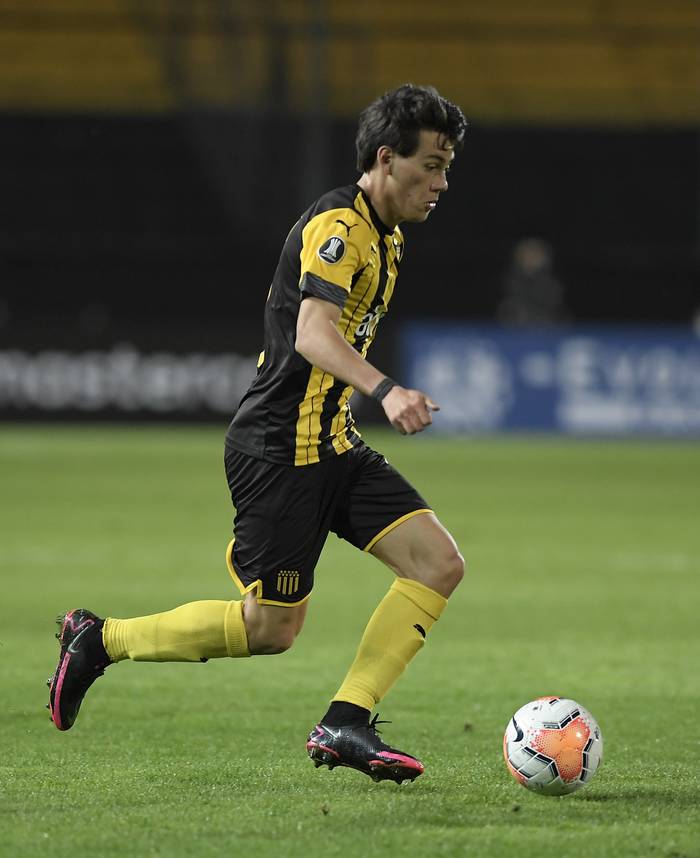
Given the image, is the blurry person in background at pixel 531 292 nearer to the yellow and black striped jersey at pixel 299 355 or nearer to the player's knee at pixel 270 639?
the yellow and black striped jersey at pixel 299 355

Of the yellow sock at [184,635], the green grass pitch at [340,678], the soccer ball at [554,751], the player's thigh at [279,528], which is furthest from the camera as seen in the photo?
the yellow sock at [184,635]

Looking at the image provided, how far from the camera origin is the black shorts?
5.02 metres

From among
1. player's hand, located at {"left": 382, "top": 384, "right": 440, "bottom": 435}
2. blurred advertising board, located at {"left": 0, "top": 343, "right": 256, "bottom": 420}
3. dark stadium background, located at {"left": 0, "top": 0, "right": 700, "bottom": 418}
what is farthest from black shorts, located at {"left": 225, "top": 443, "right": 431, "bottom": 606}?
dark stadium background, located at {"left": 0, "top": 0, "right": 700, "bottom": 418}

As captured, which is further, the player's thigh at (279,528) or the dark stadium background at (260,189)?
the dark stadium background at (260,189)

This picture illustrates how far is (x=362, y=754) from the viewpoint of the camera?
4.86m

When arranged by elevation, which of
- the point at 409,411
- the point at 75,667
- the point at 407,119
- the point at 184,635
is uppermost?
the point at 407,119

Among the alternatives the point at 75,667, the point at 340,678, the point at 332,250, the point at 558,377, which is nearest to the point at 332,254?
the point at 332,250

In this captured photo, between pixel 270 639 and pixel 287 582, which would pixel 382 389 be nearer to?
pixel 287 582

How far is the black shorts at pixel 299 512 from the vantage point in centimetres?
502

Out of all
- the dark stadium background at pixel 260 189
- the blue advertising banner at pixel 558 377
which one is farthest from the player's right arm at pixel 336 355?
the dark stadium background at pixel 260 189

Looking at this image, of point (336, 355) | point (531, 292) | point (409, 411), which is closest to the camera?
point (409, 411)

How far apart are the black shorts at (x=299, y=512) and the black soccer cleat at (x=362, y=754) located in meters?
0.43

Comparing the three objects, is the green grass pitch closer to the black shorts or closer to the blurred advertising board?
the black shorts

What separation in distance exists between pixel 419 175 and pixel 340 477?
97 centimetres
